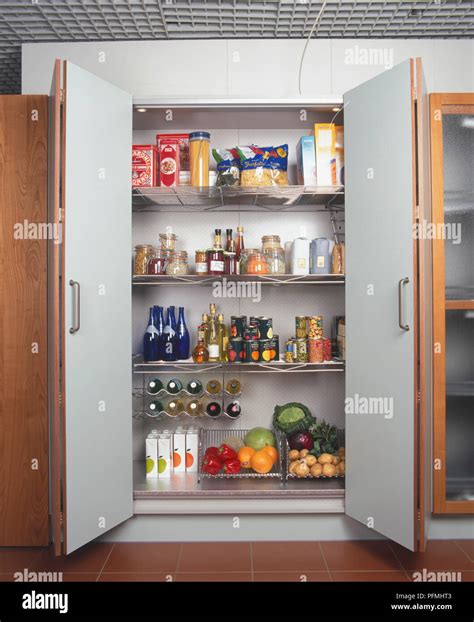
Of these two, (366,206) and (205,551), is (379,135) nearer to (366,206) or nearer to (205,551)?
(366,206)

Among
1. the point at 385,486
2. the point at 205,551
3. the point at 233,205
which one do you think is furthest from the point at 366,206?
the point at 205,551

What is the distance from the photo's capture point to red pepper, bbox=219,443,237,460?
2.71 m

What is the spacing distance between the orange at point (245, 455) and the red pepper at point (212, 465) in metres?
0.11

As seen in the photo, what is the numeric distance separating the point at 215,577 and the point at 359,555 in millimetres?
696

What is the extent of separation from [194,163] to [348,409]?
146cm

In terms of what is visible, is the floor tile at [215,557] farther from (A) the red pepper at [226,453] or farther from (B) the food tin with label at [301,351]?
(B) the food tin with label at [301,351]

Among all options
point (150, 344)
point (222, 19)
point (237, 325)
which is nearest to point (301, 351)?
point (237, 325)

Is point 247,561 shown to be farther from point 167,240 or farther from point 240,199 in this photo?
point 240,199

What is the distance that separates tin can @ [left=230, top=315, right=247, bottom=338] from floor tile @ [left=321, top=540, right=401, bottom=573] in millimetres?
1123

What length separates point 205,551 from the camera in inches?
96.4

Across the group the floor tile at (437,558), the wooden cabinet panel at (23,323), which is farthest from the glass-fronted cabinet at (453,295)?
the wooden cabinet panel at (23,323)

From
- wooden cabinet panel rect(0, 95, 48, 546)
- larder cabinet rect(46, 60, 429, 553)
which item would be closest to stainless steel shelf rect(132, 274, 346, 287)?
larder cabinet rect(46, 60, 429, 553)

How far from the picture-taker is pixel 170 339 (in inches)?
111

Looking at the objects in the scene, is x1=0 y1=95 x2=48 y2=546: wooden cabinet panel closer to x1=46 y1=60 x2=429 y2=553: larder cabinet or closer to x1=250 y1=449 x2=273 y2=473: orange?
x1=46 y1=60 x2=429 y2=553: larder cabinet
